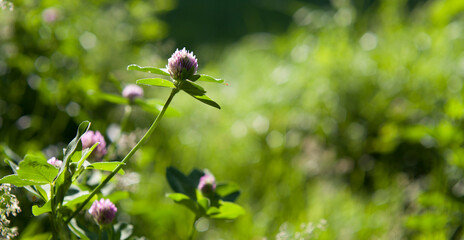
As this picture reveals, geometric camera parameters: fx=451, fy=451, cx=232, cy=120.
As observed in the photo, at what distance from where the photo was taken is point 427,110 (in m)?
1.81

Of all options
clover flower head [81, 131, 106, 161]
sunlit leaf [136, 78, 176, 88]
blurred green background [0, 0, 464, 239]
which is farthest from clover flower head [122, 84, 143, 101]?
sunlit leaf [136, 78, 176, 88]

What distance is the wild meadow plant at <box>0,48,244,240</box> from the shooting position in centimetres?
53

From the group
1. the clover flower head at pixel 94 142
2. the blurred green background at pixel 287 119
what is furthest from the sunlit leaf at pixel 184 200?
the blurred green background at pixel 287 119

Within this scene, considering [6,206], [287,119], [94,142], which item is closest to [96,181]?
[94,142]

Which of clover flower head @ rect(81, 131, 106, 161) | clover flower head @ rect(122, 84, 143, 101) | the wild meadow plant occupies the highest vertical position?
clover flower head @ rect(122, 84, 143, 101)

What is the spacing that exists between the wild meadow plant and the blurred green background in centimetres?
20

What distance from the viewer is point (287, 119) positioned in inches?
78.5

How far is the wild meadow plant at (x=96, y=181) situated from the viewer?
533 millimetres

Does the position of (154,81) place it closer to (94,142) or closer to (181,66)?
(181,66)

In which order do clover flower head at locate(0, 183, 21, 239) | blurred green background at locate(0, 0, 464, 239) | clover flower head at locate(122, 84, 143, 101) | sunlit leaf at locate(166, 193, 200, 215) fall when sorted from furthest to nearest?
blurred green background at locate(0, 0, 464, 239) < clover flower head at locate(122, 84, 143, 101) < sunlit leaf at locate(166, 193, 200, 215) < clover flower head at locate(0, 183, 21, 239)

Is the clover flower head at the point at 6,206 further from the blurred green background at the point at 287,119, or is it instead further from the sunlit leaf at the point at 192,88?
the blurred green background at the point at 287,119

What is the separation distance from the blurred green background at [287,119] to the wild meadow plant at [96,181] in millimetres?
202

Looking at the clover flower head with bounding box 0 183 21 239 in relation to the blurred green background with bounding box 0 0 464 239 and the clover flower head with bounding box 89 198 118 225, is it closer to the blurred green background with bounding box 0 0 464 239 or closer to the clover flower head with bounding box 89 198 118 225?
the clover flower head with bounding box 89 198 118 225

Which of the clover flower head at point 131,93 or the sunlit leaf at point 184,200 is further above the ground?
the clover flower head at point 131,93
